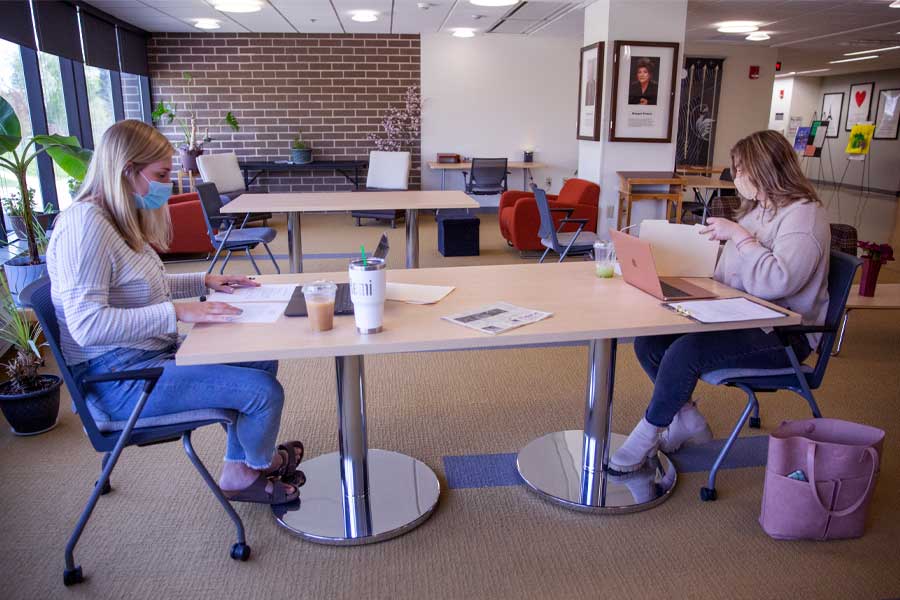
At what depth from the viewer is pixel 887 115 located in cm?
1277

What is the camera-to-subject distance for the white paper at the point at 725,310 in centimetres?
187

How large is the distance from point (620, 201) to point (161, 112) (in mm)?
5805

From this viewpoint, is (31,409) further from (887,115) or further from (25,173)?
(887,115)

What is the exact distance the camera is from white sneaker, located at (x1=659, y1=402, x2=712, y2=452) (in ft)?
8.43

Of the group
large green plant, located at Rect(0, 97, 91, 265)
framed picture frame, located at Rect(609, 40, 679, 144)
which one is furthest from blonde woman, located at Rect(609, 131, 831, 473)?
framed picture frame, located at Rect(609, 40, 679, 144)

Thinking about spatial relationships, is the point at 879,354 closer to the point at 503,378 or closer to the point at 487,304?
the point at 503,378

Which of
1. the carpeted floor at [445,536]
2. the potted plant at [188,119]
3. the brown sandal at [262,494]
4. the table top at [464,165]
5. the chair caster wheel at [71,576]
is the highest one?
the potted plant at [188,119]

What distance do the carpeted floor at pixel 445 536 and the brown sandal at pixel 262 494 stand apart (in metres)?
0.06

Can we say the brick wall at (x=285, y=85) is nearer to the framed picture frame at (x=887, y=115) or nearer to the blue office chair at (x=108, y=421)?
the blue office chair at (x=108, y=421)

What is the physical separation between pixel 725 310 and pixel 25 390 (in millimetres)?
2724

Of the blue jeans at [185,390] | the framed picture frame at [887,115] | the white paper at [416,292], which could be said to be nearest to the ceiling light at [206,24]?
the white paper at [416,292]

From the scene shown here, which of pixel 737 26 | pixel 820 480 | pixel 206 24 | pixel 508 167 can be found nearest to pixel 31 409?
pixel 820 480

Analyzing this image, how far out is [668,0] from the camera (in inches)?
252

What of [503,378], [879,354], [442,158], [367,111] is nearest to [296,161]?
[367,111]
